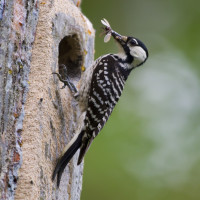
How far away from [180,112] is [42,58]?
3.16 meters

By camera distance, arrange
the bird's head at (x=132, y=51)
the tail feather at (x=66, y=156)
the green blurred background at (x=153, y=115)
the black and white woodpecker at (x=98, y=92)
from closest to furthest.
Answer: the tail feather at (x=66, y=156)
the black and white woodpecker at (x=98, y=92)
the bird's head at (x=132, y=51)
the green blurred background at (x=153, y=115)

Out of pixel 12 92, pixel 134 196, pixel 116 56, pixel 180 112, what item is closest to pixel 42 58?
pixel 12 92

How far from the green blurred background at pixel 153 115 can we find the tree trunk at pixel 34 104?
1614mm

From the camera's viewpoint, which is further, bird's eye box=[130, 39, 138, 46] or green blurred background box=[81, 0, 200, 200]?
green blurred background box=[81, 0, 200, 200]

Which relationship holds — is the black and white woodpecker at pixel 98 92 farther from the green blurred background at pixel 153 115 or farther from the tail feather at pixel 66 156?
the green blurred background at pixel 153 115

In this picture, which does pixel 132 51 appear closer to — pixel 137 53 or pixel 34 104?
pixel 137 53

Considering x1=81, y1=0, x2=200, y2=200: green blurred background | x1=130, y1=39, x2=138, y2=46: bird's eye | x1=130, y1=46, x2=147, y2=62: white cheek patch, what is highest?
x1=130, y1=39, x2=138, y2=46: bird's eye

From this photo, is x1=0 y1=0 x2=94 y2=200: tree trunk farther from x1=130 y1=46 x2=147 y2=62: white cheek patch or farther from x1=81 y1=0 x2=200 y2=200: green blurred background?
x1=81 y1=0 x2=200 y2=200: green blurred background

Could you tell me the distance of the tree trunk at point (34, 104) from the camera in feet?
10.5

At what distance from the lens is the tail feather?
3582 mm

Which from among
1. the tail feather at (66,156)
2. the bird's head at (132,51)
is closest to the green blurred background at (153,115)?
the bird's head at (132,51)

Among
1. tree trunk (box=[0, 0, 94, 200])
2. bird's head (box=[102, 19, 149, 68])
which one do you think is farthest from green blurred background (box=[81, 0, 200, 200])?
tree trunk (box=[0, 0, 94, 200])

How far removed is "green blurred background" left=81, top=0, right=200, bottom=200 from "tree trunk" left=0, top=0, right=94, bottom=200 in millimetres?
1614

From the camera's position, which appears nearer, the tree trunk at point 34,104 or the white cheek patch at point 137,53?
the tree trunk at point 34,104
